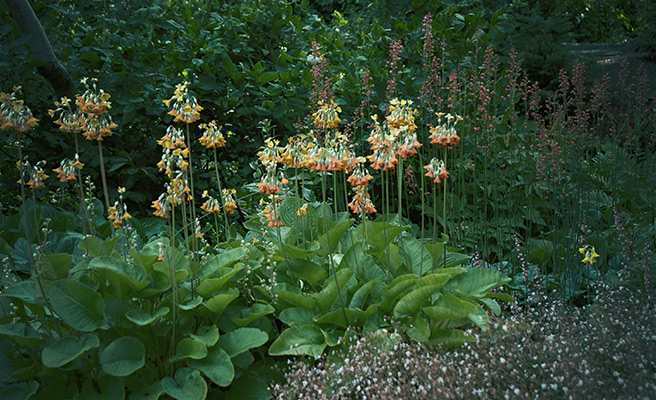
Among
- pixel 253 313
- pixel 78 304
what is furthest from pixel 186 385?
pixel 78 304

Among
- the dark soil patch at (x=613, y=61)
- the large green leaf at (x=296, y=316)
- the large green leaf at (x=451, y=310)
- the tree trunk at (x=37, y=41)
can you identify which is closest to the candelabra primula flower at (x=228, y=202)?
the large green leaf at (x=296, y=316)

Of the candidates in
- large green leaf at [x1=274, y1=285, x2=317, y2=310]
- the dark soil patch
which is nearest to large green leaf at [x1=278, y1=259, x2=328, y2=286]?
large green leaf at [x1=274, y1=285, x2=317, y2=310]

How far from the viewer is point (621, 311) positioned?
8.08 ft

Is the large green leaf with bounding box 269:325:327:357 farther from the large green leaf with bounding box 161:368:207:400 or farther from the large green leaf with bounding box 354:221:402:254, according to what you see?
the large green leaf with bounding box 354:221:402:254

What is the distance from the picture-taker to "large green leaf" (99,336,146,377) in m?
2.22

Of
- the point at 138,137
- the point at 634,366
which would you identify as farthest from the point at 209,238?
the point at 634,366

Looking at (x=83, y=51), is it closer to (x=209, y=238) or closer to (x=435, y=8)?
(x=209, y=238)

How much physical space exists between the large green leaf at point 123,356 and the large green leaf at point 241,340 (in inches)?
12.8

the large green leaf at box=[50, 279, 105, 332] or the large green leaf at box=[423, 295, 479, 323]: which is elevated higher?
the large green leaf at box=[50, 279, 105, 332]

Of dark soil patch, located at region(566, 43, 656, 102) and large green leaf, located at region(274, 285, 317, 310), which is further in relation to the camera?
dark soil patch, located at region(566, 43, 656, 102)

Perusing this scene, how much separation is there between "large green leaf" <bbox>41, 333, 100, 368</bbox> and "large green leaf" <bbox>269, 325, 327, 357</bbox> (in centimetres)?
69

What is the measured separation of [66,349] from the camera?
2.23 m

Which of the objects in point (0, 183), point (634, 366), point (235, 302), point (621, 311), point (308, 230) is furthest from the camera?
point (0, 183)

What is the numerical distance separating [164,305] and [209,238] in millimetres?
1840
